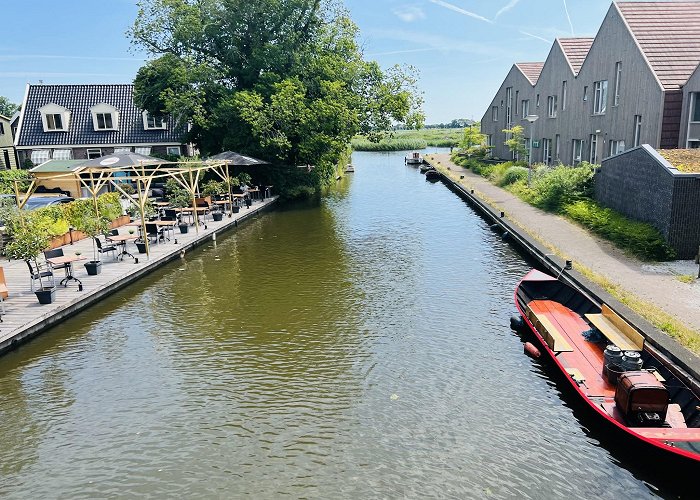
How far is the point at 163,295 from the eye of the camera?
56.7 feet

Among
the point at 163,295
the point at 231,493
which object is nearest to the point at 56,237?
the point at 163,295

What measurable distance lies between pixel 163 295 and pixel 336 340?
7173 mm

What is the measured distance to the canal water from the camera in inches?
327

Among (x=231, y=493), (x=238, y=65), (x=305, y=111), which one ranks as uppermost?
(x=238, y=65)

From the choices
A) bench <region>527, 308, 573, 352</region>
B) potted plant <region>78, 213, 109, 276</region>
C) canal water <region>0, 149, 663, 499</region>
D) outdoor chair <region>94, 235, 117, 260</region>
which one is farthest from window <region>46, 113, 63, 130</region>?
bench <region>527, 308, 573, 352</region>

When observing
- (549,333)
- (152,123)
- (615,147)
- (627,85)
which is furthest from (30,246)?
(152,123)

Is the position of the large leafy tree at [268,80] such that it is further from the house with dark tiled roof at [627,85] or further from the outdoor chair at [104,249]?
the outdoor chair at [104,249]

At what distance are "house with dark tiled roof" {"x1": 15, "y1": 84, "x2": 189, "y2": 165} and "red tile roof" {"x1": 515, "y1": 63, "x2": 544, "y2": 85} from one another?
3058 cm

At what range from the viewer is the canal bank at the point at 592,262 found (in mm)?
11570

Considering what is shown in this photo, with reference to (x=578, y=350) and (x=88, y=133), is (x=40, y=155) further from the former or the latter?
(x=578, y=350)

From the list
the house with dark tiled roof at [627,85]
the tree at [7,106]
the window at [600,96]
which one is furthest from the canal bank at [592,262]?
the tree at [7,106]

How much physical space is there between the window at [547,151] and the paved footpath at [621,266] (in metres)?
13.4

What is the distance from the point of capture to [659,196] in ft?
59.3

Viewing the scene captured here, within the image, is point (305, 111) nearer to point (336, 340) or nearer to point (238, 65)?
point (238, 65)
